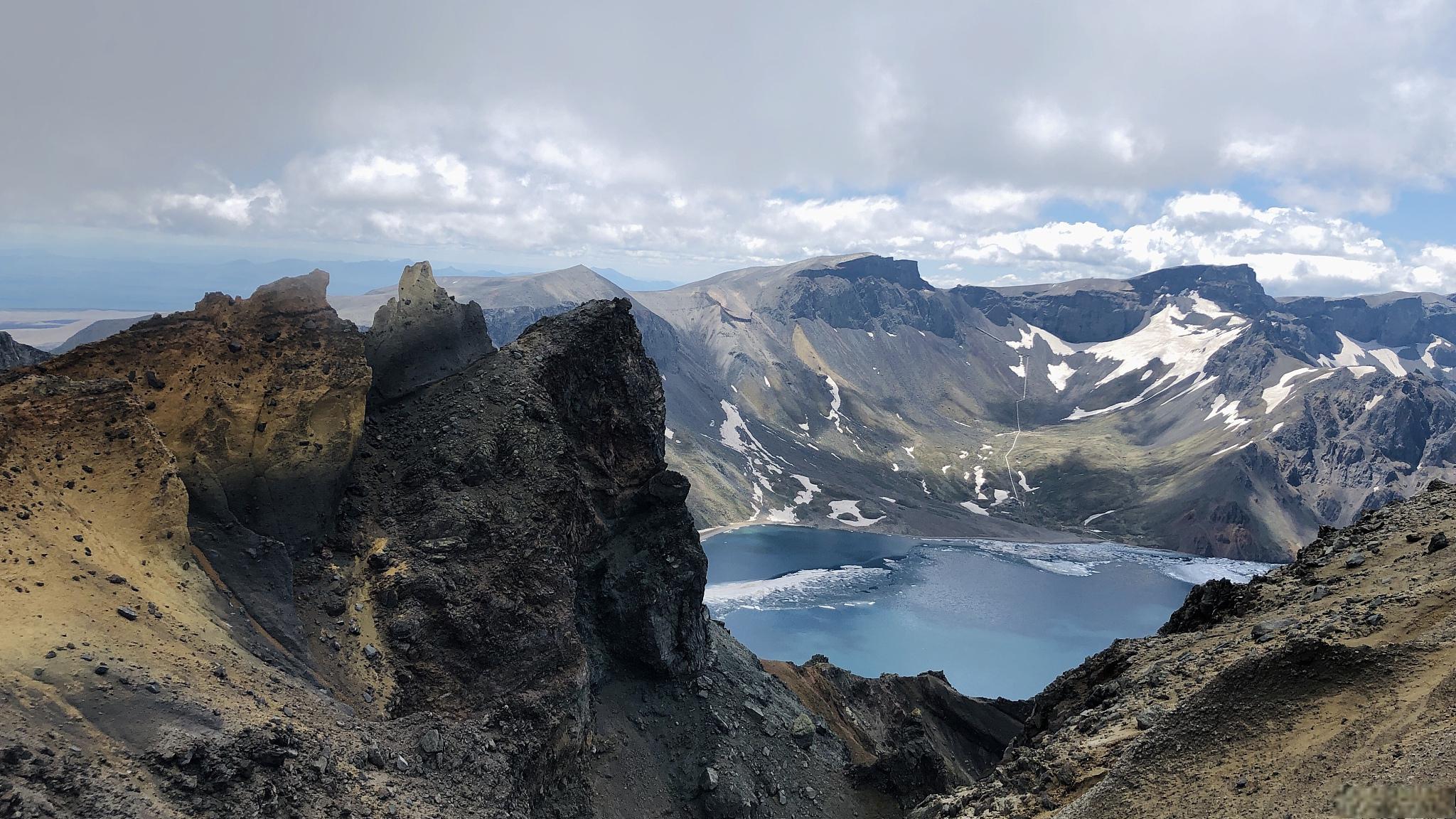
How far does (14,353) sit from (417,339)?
2677 centimetres

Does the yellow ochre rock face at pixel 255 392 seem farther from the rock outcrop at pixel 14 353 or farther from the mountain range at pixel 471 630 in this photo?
the rock outcrop at pixel 14 353

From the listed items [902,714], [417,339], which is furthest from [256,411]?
[902,714]

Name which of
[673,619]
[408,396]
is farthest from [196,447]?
[673,619]

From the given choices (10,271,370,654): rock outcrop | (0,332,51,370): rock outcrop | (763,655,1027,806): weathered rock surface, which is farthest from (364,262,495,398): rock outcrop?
(763,655,1027,806): weathered rock surface

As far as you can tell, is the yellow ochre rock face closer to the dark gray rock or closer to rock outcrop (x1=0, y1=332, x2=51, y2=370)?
rock outcrop (x1=0, y1=332, x2=51, y2=370)

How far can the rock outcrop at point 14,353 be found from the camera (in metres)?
42.9

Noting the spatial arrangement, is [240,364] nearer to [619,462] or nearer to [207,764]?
[207,764]

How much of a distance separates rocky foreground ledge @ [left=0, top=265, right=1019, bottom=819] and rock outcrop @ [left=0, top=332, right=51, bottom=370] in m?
22.8

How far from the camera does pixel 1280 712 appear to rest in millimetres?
16719

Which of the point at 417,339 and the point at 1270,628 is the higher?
the point at 417,339

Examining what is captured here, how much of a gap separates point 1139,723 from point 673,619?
2843cm

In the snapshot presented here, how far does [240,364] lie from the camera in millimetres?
29859

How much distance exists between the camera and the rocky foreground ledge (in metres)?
19.1

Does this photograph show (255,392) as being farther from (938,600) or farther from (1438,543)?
(938,600)
